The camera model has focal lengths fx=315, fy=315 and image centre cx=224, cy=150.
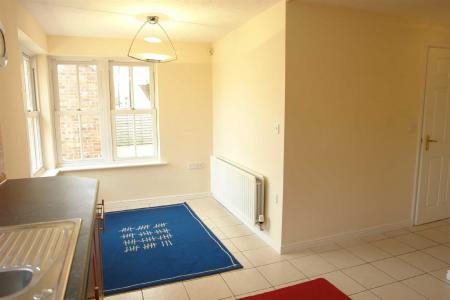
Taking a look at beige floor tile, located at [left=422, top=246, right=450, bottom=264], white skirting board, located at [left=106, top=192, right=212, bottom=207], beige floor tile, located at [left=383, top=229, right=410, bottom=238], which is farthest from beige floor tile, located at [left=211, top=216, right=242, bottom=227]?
beige floor tile, located at [left=422, top=246, right=450, bottom=264]

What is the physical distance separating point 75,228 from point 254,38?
278 centimetres

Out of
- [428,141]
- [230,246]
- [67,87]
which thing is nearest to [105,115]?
[67,87]

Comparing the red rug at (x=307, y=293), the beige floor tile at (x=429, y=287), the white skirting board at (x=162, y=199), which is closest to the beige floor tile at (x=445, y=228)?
the beige floor tile at (x=429, y=287)

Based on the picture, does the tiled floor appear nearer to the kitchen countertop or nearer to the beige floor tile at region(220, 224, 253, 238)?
the beige floor tile at region(220, 224, 253, 238)

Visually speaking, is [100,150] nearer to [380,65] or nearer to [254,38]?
[254,38]

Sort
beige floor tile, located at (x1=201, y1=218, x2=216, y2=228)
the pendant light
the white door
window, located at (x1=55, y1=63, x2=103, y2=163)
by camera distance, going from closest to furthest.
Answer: the white door < the pendant light < beige floor tile, located at (x1=201, y1=218, x2=216, y2=228) < window, located at (x1=55, y1=63, x2=103, y2=163)

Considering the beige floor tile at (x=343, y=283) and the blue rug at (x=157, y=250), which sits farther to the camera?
the blue rug at (x=157, y=250)

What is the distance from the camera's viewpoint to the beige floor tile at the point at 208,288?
2439 mm

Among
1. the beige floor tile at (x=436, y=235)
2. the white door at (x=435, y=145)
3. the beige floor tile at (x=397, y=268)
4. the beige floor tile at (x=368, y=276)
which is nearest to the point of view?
the beige floor tile at (x=368, y=276)

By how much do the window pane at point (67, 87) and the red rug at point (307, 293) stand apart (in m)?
3.52

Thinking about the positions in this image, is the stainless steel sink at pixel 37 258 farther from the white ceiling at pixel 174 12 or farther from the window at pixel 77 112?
the window at pixel 77 112

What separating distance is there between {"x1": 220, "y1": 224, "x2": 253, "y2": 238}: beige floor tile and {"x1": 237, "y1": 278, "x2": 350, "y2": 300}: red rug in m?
1.14

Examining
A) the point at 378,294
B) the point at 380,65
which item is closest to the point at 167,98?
the point at 380,65

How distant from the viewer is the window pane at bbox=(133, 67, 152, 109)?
4613mm
